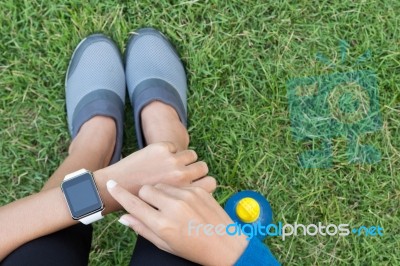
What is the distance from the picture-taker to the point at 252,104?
1.77 meters

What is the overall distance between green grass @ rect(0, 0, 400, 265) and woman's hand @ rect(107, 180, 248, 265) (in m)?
0.55

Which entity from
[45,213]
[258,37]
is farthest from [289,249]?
[45,213]

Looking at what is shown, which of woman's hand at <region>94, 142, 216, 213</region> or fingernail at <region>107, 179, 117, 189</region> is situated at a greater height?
fingernail at <region>107, 179, 117, 189</region>

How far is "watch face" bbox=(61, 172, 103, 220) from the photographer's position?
1298 mm

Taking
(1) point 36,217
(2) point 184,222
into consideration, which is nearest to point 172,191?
(2) point 184,222

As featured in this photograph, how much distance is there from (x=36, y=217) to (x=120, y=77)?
72cm

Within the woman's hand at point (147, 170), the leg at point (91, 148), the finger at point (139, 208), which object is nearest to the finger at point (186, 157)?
the woman's hand at point (147, 170)

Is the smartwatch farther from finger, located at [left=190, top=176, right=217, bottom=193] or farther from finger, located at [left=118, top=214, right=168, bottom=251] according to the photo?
Answer: finger, located at [left=190, top=176, right=217, bottom=193]

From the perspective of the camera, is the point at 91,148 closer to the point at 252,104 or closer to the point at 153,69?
the point at 153,69

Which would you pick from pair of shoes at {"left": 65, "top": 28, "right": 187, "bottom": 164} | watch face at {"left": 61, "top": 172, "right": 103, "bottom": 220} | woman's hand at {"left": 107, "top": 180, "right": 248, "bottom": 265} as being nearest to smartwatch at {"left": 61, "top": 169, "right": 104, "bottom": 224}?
watch face at {"left": 61, "top": 172, "right": 103, "bottom": 220}

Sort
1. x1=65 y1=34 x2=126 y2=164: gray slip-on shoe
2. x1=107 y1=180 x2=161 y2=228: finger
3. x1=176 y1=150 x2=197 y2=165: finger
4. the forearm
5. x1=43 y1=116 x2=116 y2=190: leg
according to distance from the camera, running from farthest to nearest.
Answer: x1=65 y1=34 x2=126 y2=164: gray slip-on shoe, x1=43 y1=116 x2=116 y2=190: leg, x1=176 y1=150 x2=197 y2=165: finger, the forearm, x1=107 y1=180 x2=161 y2=228: finger

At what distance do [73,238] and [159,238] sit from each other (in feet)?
1.00

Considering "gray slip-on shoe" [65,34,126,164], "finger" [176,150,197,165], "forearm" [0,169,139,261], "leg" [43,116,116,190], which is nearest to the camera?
"forearm" [0,169,139,261]

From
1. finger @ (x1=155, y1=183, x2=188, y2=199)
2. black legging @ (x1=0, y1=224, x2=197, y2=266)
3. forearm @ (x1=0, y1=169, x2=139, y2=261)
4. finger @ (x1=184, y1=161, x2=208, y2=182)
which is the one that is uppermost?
finger @ (x1=155, y1=183, x2=188, y2=199)
